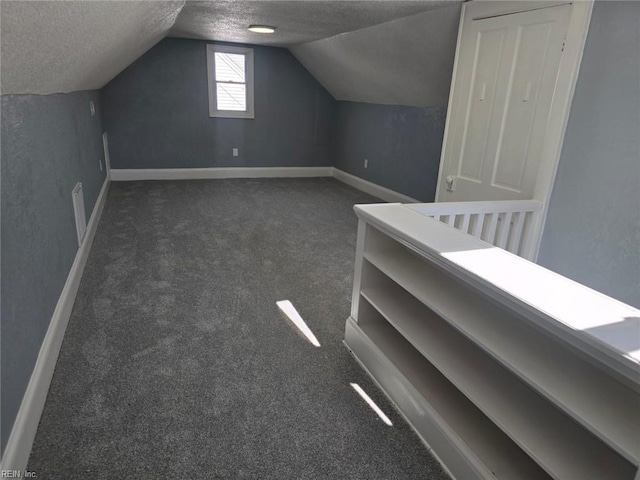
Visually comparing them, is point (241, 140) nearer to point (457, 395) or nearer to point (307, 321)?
point (307, 321)

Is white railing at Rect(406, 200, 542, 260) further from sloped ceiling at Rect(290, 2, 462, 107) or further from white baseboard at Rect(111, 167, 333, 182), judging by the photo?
white baseboard at Rect(111, 167, 333, 182)

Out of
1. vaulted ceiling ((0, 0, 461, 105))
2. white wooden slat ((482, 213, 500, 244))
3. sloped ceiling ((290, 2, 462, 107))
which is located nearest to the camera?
vaulted ceiling ((0, 0, 461, 105))

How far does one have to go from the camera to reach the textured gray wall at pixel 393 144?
14.6 feet

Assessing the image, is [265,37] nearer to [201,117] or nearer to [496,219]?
[201,117]

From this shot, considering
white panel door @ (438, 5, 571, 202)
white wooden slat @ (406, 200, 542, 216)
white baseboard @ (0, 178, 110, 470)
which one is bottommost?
white baseboard @ (0, 178, 110, 470)

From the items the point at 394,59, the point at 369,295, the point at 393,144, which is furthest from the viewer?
the point at 393,144

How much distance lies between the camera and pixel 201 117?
19.0ft

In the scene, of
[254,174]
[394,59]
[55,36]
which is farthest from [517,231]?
[254,174]

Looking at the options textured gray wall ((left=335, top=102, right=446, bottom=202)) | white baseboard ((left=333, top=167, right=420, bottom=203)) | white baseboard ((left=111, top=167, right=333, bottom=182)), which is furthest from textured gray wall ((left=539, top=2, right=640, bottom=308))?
white baseboard ((left=111, top=167, right=333, bottom=182))

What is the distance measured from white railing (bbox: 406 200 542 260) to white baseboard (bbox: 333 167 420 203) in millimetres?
2455

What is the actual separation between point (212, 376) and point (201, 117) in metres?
4.76

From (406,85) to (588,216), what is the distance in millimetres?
2874

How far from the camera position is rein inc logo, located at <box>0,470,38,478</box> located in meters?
1.18

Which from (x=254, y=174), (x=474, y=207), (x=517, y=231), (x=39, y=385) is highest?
(x=474, y=207)
